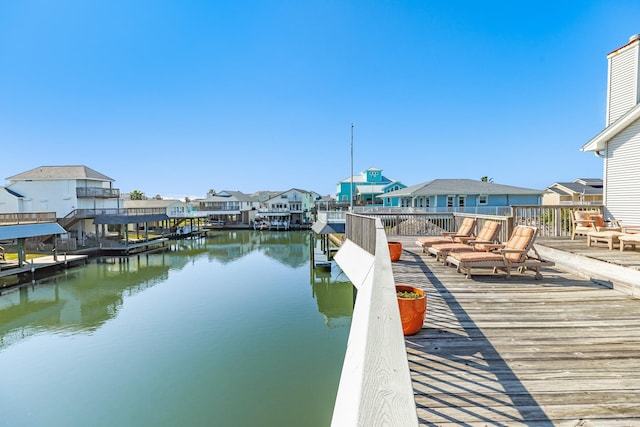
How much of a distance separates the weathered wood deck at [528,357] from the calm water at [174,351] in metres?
4.31

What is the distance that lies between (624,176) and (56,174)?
47.5 metres

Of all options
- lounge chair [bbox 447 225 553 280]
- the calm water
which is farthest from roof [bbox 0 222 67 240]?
lounge chair [bbox 447 225 553 280]

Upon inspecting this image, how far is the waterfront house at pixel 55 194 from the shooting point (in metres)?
36.2

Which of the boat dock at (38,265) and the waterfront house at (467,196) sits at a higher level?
the waterfront house at (467,196)

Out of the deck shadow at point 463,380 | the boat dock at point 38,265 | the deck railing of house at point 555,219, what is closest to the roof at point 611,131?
the deck railing of house at point 555,219

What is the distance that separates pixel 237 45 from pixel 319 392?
24244mm

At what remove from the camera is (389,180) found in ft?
175

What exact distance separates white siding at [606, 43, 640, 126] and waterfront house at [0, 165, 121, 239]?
1628 inches

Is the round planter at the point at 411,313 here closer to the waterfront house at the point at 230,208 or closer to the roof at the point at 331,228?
the roof at the point at 331,228

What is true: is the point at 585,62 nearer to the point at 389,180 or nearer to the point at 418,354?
the point at 418,354

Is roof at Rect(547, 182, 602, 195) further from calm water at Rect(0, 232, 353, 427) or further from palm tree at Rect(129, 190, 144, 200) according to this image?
palm tree at Rect(129, 190, 144, 200)

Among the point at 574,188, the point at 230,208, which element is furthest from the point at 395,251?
the point at 230,208

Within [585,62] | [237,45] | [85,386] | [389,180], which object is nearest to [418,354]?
[85,386]

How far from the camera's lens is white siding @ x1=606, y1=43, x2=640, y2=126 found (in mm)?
10328
